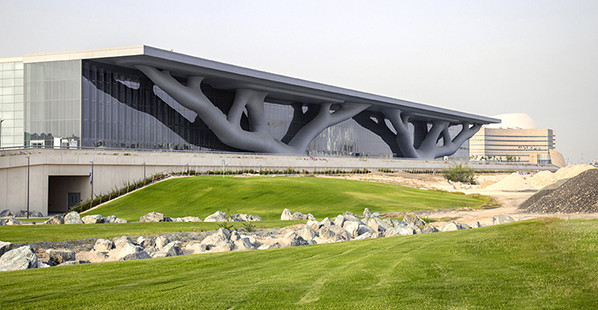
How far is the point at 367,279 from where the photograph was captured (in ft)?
28.0

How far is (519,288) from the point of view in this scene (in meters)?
7.48

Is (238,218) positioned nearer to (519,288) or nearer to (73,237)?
(73,237)

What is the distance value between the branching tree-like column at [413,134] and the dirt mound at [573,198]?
63.3 m

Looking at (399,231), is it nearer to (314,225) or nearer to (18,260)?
(314,225)

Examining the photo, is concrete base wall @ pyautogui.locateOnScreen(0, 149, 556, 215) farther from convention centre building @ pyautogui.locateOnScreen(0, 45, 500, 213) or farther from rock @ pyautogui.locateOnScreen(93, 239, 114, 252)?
rock @ pyautogui.locateOnScreen(93, 239, 114, 252)

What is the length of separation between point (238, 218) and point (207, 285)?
645 inches

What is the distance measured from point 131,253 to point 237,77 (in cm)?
4427

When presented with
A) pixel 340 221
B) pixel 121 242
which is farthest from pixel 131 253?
pixel 340 221

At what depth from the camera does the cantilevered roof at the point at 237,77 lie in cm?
4741

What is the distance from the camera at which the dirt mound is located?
63.3 feet

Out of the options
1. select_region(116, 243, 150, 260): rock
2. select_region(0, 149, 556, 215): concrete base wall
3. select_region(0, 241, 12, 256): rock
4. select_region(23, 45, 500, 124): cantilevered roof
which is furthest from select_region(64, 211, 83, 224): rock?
select_region(23, 45, 500, 124): cantilevered roof

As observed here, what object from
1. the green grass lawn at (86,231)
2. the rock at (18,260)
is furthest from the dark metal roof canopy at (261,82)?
the rock at (18,260)

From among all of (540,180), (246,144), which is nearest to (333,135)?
(246,144)

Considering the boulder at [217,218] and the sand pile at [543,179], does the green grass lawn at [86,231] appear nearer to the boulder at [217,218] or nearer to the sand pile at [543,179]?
the boulder at [217,218]
